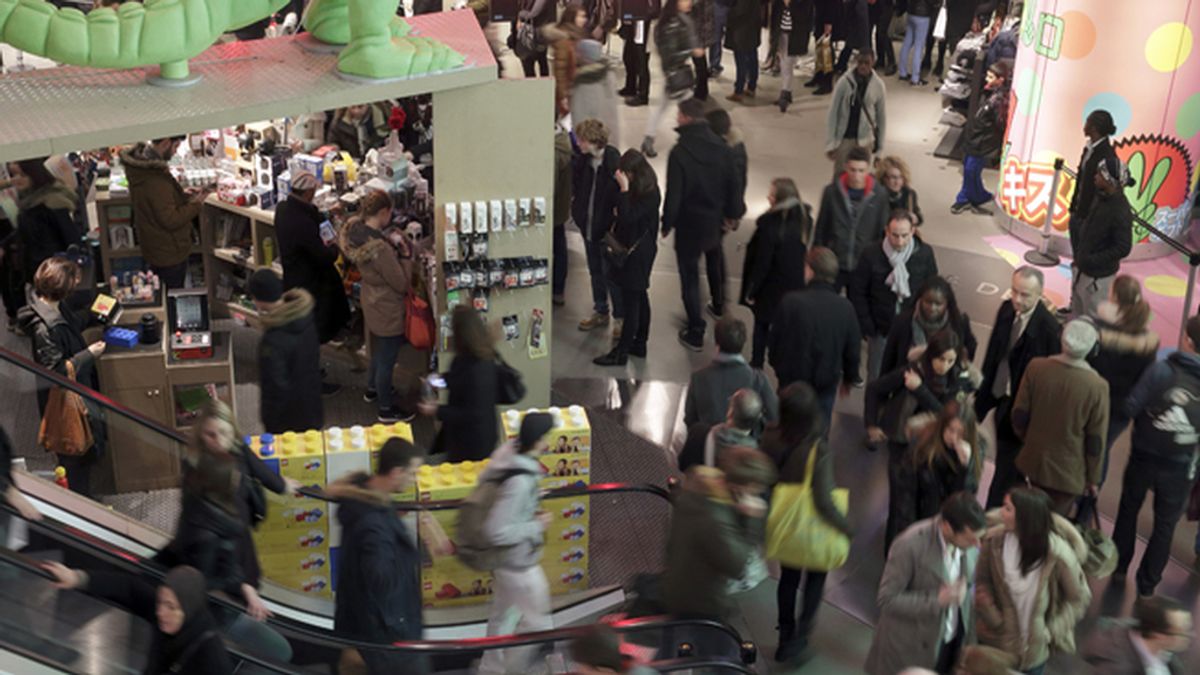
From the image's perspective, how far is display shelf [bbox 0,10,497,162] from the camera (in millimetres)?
7219

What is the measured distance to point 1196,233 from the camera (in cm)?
1256

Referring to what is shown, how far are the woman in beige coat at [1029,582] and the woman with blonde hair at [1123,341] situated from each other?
179 cm

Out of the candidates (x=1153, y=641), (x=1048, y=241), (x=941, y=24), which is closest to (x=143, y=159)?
(x=1153, y=641)

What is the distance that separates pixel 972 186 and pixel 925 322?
5853 millimetres

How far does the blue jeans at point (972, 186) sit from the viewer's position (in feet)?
43.3

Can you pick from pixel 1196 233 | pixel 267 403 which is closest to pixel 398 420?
pixel 267 403

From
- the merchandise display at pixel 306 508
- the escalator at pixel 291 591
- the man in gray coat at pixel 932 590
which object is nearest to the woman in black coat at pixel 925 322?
the escalator at pixel 291 591

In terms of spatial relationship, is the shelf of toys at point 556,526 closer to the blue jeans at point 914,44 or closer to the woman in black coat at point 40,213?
the woman in black coat at point 40,213

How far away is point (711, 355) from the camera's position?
10383 mm

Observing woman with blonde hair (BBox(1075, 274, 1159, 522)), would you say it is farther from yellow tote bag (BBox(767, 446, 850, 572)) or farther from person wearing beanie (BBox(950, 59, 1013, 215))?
person wearing beanie (BBox(950, 59, 1013, 215))

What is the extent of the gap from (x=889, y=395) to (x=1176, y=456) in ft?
4.90

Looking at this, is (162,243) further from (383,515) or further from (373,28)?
(383,515)

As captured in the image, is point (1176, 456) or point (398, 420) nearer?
point (1176, 456)

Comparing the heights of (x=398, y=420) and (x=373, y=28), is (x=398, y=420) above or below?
below
